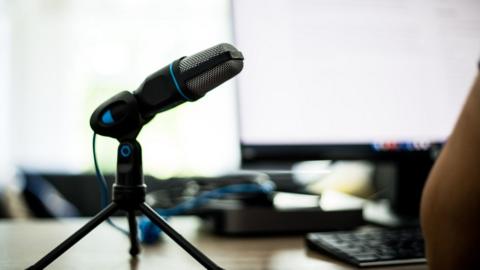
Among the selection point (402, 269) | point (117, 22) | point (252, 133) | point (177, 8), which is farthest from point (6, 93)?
point (402, 269)

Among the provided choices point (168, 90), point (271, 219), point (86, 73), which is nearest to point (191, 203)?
point (271, 219)

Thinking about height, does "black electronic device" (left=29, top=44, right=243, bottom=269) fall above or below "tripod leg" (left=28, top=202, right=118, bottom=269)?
above

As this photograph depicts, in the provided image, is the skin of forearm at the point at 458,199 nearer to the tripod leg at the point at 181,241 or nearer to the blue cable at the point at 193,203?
the tripod leg at the point at 181,241

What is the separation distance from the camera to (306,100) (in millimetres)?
752

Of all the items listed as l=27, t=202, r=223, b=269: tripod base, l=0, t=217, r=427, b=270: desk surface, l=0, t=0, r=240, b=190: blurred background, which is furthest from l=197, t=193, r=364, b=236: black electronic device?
l=0, t=0, r=240, b=190: blurred background

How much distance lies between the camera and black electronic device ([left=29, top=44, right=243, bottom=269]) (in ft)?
1.41

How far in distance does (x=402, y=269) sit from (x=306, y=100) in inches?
12.9

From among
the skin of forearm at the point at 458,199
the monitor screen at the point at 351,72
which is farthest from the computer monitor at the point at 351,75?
the skin of forearm at the point at 458,199

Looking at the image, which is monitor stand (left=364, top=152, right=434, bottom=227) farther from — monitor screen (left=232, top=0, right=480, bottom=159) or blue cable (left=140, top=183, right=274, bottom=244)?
blue cable (left=140, top=183, right=274, bottom=244)

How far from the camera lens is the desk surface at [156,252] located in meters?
0.50

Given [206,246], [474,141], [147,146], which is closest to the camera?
[474,141]

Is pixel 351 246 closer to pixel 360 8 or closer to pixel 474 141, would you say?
pixel 474 141

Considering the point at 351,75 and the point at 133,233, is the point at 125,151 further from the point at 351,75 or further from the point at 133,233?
the point at 351,75

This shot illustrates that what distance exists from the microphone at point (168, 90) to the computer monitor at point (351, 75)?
0.29 meters
